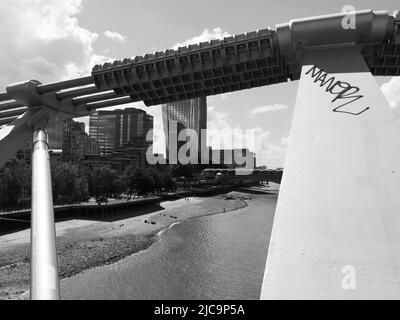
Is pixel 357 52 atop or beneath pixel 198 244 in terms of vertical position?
atop

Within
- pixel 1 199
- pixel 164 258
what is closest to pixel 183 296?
pixel 164 258

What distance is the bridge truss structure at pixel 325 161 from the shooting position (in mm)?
8320

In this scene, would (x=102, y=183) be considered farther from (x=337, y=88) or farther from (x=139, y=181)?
(x=337, y=88)

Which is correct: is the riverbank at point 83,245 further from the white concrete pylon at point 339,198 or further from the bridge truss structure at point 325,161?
the white concrete pylon at point 339,198

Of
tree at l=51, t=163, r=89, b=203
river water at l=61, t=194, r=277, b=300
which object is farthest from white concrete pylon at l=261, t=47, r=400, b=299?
tree at l=51, t=163, r=89, b=203

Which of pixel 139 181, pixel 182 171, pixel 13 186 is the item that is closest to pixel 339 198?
pixel 13 186

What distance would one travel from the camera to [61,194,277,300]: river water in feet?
106

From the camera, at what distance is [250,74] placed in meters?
23.8

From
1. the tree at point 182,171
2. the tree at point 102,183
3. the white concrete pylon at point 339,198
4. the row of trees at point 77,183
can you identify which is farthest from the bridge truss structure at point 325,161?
the tree at point 182,171

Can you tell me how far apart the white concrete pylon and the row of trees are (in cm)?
7210

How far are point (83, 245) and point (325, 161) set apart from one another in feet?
150

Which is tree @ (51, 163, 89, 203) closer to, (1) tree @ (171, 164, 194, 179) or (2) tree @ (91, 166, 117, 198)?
(2) tree @ (91, 166, 117, 198)

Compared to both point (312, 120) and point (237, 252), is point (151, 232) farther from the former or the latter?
point (312, 120)

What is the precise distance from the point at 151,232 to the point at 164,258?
1714 centimetres
